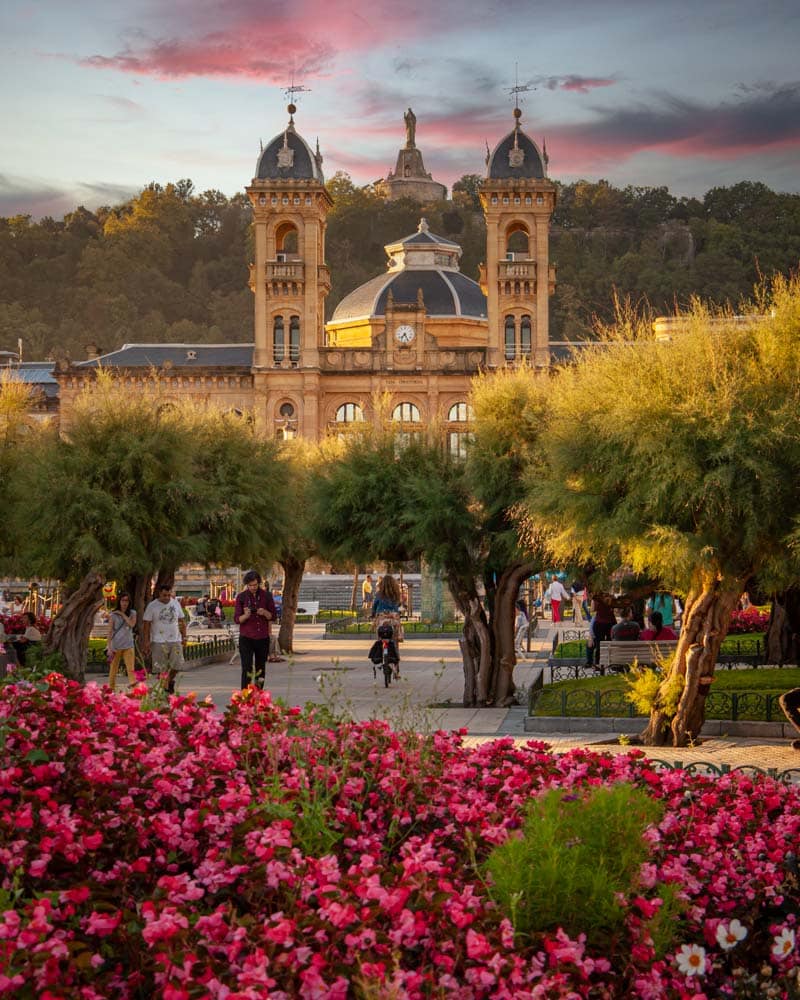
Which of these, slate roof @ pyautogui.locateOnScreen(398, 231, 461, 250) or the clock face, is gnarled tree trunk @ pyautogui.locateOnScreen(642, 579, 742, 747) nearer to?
the clock face

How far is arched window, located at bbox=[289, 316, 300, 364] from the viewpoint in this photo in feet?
257

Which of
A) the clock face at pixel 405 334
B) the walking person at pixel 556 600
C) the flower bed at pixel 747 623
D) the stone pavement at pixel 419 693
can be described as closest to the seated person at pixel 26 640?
the stone pavement at pixel 419 693

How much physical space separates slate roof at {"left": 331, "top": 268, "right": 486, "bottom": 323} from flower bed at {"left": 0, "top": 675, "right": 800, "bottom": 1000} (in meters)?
78.2

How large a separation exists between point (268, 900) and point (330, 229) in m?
123

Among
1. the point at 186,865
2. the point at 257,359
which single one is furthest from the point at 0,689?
the point at 257,359

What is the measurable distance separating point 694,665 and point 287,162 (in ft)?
223

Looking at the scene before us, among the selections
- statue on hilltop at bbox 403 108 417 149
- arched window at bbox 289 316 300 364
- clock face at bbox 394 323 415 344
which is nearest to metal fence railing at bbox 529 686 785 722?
arched window at bbox 289 316 300 364

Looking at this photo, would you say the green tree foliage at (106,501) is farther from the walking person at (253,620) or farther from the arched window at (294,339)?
the arched window at (294,339)

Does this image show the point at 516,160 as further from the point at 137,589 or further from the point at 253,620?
the point at 253,620

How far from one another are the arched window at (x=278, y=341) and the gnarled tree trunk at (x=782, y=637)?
55340mm

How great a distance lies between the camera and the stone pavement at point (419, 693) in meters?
13.3

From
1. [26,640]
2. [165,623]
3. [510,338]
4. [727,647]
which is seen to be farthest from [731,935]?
[510,338]

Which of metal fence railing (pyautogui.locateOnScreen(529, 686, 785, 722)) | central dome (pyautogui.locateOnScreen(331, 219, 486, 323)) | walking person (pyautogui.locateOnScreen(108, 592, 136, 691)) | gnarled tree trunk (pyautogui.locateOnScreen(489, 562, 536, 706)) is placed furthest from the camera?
central dome (pyautogui.locateOnScreen(331, 219, 486, 323))

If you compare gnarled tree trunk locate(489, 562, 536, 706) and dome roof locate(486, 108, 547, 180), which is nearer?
gnarled tree trunk locate(489, 562, 536, 706)
